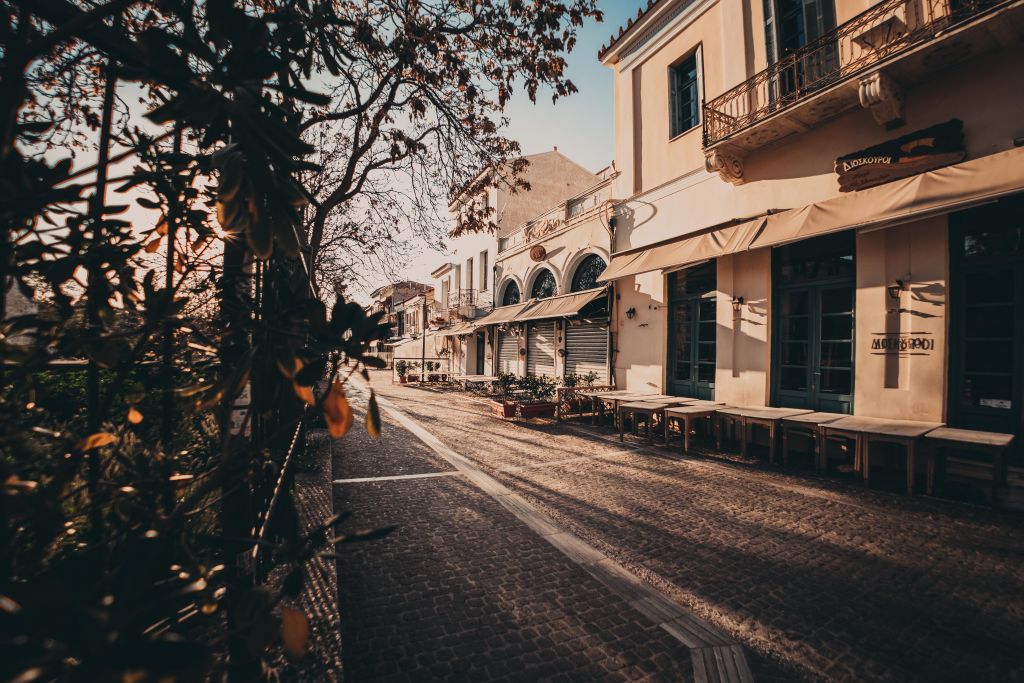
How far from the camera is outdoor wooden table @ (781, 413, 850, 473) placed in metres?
6.10

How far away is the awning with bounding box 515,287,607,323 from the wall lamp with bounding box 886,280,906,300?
639 cm

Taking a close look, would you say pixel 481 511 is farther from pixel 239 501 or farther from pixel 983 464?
pixel 983 464

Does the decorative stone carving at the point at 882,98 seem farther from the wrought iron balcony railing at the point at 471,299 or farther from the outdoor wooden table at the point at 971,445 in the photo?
the wrought iron balcony railing at the point at 471,299

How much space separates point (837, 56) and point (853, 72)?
4.29ft

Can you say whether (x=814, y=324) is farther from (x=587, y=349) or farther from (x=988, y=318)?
(x=587, y=349)

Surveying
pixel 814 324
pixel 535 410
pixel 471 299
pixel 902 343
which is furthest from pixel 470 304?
pixel 902 343

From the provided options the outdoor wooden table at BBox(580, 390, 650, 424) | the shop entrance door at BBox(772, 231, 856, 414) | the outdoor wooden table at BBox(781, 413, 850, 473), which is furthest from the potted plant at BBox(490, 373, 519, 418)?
the outdoor wooden table at BBox(781, 413, 850, 473)

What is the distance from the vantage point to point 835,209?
21.1 ft

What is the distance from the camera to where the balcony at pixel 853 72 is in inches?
212

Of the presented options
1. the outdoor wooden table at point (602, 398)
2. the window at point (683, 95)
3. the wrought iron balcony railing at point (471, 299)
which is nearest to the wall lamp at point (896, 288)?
the outdoor wooden table at point (602, 398)

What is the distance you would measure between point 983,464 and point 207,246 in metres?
8.01

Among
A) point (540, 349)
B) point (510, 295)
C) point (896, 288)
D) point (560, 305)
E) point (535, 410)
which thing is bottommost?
point (535, 410)

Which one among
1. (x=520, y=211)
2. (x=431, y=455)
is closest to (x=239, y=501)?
(x=431, y=455)

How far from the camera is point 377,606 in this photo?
9.63ft
